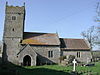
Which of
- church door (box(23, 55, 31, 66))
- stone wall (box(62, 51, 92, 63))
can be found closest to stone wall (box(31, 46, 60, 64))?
church door (box(23, 55, 31, 66))

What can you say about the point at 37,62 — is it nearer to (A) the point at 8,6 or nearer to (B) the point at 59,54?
(B) the point at 59,54

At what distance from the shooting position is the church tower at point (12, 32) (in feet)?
133

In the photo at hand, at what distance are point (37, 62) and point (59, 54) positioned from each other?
21.8 feet

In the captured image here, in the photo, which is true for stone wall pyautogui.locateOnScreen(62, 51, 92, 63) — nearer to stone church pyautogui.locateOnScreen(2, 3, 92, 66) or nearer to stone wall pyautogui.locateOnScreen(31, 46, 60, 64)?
stone church pyautogui.locateOnScreen(2, 3, 92, 66)

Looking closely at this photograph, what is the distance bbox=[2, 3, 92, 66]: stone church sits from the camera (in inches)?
1594

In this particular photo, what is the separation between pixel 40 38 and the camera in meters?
43.4

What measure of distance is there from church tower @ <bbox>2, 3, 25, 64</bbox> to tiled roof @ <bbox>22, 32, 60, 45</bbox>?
2.29 metres

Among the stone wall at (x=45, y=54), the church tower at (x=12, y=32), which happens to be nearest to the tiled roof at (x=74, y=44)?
the stone wall at (x=45, y=54)

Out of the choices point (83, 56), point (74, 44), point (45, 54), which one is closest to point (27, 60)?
point (45, 54)

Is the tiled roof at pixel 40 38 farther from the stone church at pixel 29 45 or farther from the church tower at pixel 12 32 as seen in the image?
the church tower at pixel 12 32

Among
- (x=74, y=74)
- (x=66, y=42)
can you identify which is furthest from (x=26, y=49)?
(x=74, y=74)

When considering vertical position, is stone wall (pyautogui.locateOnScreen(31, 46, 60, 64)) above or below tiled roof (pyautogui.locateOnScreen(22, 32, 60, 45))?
below

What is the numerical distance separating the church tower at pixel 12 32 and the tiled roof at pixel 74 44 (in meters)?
12.9

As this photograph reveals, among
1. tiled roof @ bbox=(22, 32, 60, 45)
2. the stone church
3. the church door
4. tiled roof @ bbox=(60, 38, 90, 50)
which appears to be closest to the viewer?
the church door
